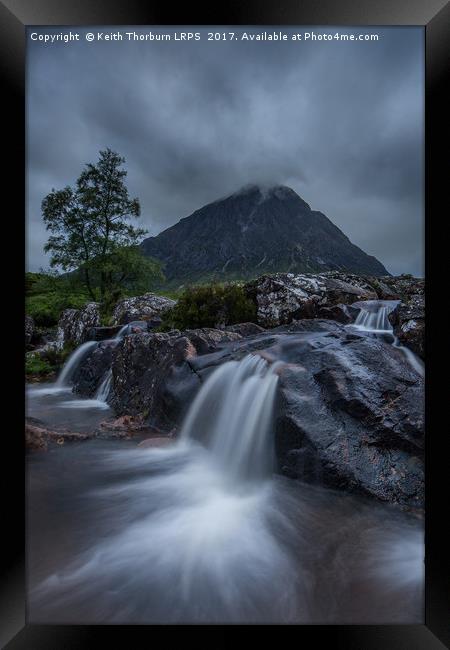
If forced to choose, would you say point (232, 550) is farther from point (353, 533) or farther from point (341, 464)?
point (341, 464)

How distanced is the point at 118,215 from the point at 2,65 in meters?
7.86

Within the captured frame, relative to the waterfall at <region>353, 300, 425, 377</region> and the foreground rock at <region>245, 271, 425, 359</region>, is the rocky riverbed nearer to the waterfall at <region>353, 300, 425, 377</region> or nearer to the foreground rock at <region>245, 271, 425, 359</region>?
the waterfall at <region>353, 300, 425, 377</region>

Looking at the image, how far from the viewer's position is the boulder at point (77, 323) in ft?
32.4

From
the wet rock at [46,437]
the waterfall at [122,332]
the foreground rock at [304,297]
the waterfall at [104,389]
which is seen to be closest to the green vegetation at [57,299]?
the waterfall at [122,332]

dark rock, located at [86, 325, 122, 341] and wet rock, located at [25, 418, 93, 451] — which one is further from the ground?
dark rock, located at [86, 325, 122, 341]

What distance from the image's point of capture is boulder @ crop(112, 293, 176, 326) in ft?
34.0

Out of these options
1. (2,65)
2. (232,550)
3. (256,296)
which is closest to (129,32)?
(2,65)

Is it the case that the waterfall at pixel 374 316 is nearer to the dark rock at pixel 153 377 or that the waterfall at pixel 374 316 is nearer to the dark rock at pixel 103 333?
the dark rock at pixel 153 377

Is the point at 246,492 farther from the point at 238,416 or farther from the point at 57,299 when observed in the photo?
the point at 57,299

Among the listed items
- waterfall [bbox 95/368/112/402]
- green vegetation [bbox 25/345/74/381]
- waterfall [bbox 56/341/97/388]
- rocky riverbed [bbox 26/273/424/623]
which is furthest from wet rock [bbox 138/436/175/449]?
green vegetation [bbox 25/345/74/381]

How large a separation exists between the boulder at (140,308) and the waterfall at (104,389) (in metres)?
3.00

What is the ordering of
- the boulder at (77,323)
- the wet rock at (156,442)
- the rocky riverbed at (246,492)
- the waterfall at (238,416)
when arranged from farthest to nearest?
the boulder at (77,323) < the wet rock at (156,442) < the waterfall at (238,416) < the rocky riverbed at (246,492)

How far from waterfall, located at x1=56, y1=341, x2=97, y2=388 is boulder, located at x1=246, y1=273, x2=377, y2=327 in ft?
A: 17.9

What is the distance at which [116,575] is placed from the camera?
2375mm
